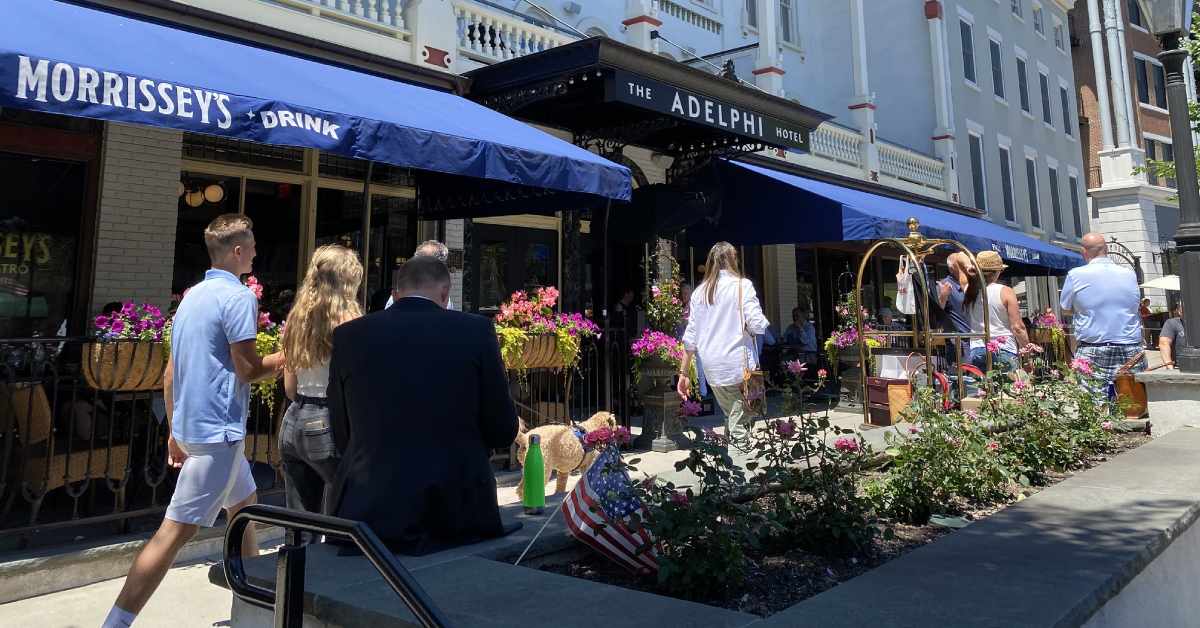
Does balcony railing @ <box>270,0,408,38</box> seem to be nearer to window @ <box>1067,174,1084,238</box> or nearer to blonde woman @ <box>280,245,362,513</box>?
blonde woman @ <box>280,245,362,513</box>

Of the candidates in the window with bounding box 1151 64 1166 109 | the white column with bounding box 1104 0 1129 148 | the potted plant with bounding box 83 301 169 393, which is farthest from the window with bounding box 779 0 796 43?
the window with bounding box 1151 64 1166 109

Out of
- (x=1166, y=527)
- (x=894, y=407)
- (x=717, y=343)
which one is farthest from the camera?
(x=894, y=407)

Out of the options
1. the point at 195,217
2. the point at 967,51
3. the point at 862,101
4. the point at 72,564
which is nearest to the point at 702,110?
the point at 195,217

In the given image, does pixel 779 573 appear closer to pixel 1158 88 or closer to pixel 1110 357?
pixel 1110 357

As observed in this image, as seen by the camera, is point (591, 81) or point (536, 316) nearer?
point (536, 316)

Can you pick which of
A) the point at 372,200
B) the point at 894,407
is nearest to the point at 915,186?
the point at 894,407

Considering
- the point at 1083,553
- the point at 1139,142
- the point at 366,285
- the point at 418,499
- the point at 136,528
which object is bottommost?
the point at 136,528

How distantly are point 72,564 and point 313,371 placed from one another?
214cm

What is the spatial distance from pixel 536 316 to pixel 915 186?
14.1m

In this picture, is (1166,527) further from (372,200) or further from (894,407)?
(372,200)

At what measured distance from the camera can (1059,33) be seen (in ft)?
93.7

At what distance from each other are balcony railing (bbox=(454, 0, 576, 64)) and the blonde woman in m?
6.45

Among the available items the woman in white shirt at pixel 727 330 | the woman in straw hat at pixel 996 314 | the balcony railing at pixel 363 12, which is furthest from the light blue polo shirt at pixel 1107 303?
the balcony railing at pixel 363 12

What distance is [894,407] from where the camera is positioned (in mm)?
8180
